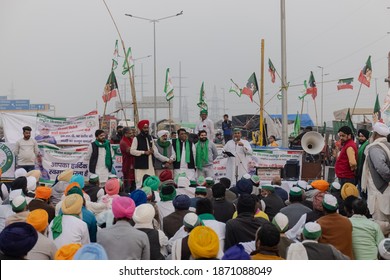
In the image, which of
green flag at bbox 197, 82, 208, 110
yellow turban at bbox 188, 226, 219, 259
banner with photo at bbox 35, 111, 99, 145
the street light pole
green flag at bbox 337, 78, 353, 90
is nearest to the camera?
yellow turban at bbox 188, 226, 219, 259

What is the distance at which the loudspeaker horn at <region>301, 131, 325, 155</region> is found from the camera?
13.0 meters

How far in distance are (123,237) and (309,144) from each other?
8.71 metres

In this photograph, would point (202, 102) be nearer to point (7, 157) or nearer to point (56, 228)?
point (7, 157)

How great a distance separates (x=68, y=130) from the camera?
43.3ft

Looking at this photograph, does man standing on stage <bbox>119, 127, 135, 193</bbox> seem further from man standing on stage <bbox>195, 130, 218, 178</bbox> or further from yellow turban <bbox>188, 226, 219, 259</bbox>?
yellow turban <bbox>188, 226, 219, 259</bbox>

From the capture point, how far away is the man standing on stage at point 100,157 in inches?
446

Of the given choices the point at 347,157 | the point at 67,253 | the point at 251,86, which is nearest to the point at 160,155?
the point at 347,157

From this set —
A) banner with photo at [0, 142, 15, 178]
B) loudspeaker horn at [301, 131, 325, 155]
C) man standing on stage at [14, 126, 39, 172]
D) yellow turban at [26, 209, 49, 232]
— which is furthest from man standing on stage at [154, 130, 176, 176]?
yellow turban at [26, 209, 49, 232]

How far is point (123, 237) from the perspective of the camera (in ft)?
17.1

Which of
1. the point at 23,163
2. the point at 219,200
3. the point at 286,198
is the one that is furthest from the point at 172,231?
the point at 23,163

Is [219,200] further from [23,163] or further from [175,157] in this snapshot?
[23,163]

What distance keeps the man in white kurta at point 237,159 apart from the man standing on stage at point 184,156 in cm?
97

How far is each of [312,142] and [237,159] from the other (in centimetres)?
202

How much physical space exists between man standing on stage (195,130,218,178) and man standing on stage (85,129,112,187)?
1902 millimetres
